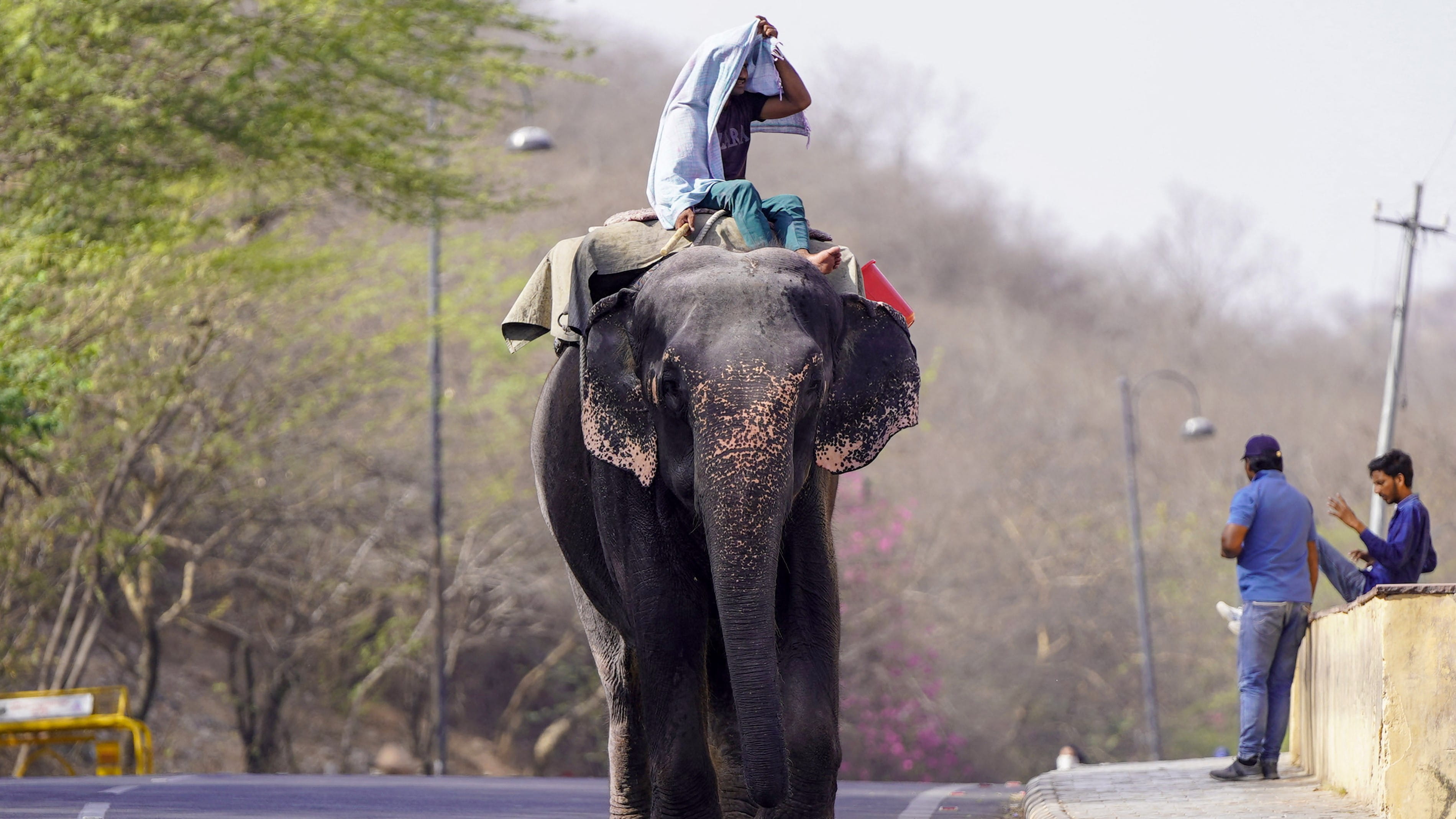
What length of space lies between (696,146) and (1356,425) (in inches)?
2550

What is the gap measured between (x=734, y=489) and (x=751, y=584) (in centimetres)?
27

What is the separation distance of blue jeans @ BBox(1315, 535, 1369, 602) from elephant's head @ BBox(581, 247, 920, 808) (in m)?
6.54

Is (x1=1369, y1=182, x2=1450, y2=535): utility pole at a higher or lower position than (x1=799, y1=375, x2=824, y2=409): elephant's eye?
lower

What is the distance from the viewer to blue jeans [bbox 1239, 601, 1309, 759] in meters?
10.7

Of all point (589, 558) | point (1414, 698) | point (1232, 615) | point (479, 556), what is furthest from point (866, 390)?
point (479, 556)

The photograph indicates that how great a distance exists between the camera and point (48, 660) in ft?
76.2

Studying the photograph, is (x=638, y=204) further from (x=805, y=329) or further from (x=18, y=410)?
(x=805, y=329)

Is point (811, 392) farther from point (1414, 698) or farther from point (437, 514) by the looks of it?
point (437, 514)

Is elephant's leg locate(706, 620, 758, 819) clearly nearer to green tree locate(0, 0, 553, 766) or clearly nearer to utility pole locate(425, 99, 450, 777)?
green tree locate(0, 0, 553, 766)

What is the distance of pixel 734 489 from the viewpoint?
196 inches

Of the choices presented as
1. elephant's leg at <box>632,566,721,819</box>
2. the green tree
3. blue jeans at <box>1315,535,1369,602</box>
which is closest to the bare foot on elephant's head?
elephant's leg at <box>632,566,721,819</box>

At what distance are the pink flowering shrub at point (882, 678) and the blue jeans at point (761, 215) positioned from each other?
1081 inches

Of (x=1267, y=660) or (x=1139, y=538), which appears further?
(x=1139, y=538)

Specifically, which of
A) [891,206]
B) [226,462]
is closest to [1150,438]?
[891,206]
